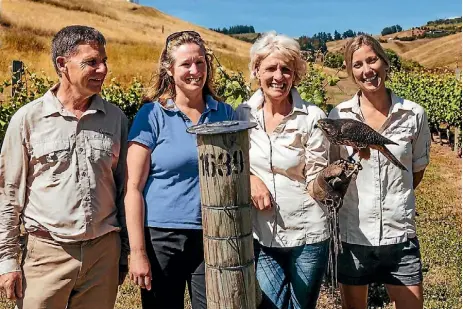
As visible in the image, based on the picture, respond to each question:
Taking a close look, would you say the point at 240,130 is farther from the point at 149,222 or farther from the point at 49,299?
the point at 49,299

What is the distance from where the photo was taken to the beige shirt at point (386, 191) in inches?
106

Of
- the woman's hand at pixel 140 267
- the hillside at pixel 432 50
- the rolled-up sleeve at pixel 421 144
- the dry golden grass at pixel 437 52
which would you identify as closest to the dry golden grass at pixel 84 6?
the hillside at pixel 432 50

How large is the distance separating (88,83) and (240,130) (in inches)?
32.5

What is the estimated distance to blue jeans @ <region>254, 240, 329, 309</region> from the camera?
2.57 meters

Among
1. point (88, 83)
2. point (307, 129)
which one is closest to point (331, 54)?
point (307, 129)

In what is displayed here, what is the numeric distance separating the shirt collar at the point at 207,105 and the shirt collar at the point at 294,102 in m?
0.19

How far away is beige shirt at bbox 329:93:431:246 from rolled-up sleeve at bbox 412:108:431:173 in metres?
0.02

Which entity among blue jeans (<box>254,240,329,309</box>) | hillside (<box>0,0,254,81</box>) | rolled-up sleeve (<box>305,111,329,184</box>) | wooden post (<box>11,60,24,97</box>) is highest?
hillside (<box>0,0,254,81</box>)

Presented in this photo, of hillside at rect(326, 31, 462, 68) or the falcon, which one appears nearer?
the falcon

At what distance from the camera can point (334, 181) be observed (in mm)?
2250

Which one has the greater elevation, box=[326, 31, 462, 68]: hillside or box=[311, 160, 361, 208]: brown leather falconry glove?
box=[326, 31, 462, 68]: hillside

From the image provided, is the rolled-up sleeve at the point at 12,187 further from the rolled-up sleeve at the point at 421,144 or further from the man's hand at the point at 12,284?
the rolled-up sleeve at the point at 421,144

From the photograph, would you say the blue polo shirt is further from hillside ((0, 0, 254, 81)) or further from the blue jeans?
hillside ((0, 0, 254, 81))

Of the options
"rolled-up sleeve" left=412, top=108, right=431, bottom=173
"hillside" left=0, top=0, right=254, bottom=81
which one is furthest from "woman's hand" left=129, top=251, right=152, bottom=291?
"hillside" left=0, top=0, right=254, bottom=81
